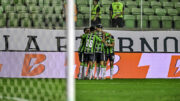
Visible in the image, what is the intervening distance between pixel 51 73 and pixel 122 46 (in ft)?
7.81

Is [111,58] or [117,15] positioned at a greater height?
[117,15]

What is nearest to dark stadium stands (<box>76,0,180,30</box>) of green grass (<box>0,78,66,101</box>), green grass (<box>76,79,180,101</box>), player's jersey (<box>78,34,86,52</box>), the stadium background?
the stadium background

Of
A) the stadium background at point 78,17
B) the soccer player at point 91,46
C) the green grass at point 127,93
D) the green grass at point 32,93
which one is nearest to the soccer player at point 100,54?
Result: the soccer player at point 91,46

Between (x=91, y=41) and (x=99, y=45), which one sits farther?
(x=99, y=45)

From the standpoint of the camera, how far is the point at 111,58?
12.9m

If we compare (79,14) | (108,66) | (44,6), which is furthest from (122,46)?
(44,6)

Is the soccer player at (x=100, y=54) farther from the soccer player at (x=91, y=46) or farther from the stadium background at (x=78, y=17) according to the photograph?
the stadium background at (x=78, y=17)

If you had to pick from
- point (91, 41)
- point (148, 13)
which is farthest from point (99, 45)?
point (148, 13)

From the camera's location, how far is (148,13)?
14336mm

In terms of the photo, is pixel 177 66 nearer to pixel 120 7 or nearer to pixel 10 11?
pixel 120 7

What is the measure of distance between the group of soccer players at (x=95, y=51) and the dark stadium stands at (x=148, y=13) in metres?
1.11

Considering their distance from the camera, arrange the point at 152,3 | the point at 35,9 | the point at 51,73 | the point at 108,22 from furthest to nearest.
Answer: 1. the point at 152,3
2. the point at 108,22
3. the point at 51,73
4. the point at 35,9

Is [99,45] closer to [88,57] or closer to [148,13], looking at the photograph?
[88,57]

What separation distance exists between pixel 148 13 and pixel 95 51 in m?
2.76
